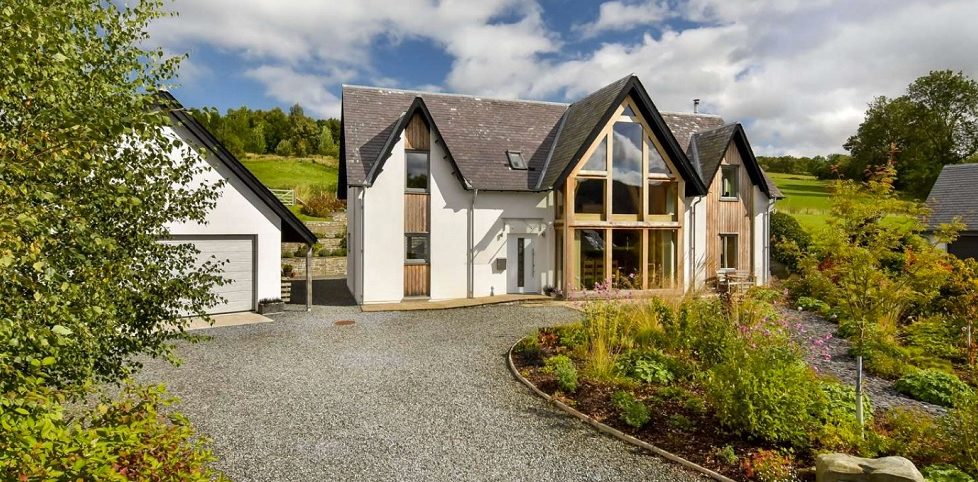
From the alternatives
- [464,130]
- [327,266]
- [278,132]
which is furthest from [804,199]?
[278,132]

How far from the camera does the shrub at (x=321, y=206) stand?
34781mm

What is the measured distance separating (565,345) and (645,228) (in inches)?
392

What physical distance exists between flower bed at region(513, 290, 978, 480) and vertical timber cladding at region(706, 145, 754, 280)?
463 inches

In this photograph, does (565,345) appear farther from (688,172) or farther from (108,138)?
(688,172)

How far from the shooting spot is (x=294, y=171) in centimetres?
5422

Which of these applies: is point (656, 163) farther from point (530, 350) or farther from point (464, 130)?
point (530, 350)

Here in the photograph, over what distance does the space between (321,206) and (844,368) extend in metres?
32.0

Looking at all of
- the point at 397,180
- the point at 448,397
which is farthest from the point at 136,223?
the point at 397,180

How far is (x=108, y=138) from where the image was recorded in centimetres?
360

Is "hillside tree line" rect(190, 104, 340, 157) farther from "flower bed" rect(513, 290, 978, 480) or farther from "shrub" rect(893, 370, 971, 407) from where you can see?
"shrub" rect(893, 370, 971, 407)

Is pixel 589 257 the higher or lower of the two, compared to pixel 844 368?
higher

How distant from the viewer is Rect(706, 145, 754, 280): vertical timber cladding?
21422 millimetres

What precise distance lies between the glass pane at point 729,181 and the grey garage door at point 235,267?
62.3 feet

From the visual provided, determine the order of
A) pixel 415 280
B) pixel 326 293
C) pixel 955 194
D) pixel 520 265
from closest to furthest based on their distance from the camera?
1. pixel 415 280
2. pixel 520 265
3. pixel 326 293
4. pixel 955 194
